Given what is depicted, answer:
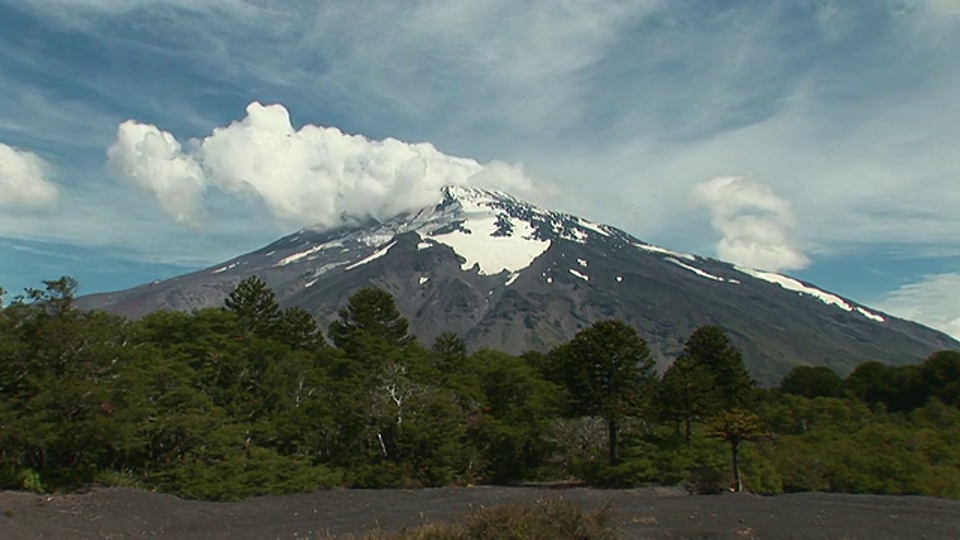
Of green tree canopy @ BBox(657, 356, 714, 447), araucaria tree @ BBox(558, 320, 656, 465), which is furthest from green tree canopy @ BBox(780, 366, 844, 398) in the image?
araucaria tree @ BBox(558, 320, 656, 465)

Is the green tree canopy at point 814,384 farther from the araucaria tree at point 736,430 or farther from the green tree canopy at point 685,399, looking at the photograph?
the araucaria tree at point 736,430

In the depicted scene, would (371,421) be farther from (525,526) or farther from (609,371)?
(525,526)

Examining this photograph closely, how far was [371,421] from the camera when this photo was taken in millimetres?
31688

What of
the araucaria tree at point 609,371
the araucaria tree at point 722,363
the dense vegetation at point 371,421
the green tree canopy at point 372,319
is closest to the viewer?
the dense vegetation at point 371,421

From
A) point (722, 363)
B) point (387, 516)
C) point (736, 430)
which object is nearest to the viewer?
point (387, 516)

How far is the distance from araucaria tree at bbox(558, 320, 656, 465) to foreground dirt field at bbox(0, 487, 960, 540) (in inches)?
411

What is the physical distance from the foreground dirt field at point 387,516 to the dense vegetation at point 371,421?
237 centimetres

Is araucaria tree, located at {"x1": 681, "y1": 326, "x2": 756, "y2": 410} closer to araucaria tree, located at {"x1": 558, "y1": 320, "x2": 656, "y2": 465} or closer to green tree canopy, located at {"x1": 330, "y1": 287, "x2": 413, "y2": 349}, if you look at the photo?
araucaria tree, located at {"x1": 558, "y1": 320, "x2": 656, "y2": 465}

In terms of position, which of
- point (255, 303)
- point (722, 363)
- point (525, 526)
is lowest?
point (525, 526)

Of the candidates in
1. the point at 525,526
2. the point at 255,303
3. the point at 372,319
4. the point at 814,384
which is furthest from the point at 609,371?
the point at 814,384

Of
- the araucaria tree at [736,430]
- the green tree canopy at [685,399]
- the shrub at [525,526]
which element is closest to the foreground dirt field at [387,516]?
the shrub at [525,526]

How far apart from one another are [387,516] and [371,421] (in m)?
12.1

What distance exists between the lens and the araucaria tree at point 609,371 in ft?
115

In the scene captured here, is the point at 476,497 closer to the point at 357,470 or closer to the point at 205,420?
the point at 357,470
